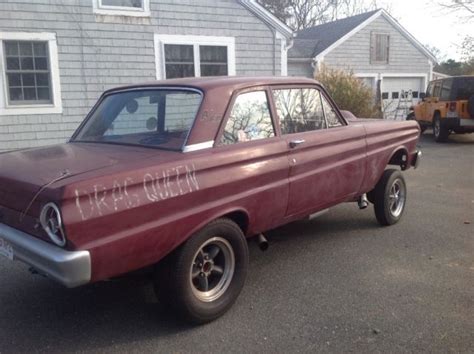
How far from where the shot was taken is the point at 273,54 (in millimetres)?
13125

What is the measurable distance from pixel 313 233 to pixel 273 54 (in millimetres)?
8826

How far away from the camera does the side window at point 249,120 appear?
11.7ft

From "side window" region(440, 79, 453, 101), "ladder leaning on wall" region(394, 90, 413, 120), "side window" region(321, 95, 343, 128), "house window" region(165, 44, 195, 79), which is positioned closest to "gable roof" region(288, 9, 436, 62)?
"ladder leaning on wall" region(394, 90, 413, 120)

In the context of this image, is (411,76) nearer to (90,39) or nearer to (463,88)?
(463,88)

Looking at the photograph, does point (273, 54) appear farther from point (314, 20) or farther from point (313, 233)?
point (314, 20)

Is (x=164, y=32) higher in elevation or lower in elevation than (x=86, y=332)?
higher

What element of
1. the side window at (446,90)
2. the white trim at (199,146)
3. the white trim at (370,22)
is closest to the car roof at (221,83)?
the white trim at (199,146)

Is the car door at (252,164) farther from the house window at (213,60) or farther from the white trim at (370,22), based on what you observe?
the white trim at (370,22)

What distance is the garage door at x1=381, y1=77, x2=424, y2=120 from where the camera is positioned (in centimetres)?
2031

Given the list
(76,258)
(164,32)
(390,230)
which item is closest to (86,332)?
(76,258)

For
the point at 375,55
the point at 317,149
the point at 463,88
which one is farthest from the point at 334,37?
the point at 317,149

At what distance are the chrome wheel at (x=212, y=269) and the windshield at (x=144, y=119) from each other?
77cm

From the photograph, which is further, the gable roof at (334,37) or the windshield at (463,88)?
the gable roof at (334,37)

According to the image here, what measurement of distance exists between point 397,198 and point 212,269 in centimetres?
308
